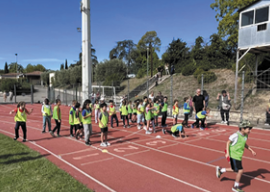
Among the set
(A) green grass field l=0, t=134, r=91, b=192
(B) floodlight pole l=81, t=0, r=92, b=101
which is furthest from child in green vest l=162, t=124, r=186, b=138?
(B) floodlight pole l=81, t=0, r=92, b=101

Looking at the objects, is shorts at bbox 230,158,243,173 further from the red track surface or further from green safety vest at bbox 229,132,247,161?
the red track surface

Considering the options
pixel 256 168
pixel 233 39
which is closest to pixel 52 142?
pixel 256 168

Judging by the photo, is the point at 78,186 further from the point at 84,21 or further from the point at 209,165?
the point at 84,21

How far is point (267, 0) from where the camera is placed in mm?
15070

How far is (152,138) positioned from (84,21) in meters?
15.8

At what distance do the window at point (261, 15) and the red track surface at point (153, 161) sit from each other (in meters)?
9.26

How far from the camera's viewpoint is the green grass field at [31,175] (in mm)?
4735

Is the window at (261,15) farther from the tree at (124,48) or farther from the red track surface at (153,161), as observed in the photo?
the tree at (124,48)

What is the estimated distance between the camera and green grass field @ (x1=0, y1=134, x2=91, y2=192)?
15.5ft

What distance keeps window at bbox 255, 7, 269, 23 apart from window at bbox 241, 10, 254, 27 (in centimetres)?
38

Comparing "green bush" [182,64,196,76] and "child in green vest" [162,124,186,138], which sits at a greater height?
"green bush" [182,64,196,76]

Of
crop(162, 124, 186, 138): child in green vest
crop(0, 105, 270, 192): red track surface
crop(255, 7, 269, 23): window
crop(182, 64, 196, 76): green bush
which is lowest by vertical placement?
crop(0, 105, 270, 192): red track surface

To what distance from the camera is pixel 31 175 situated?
540 centimetres

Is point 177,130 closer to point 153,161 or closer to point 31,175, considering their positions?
point 153,161
